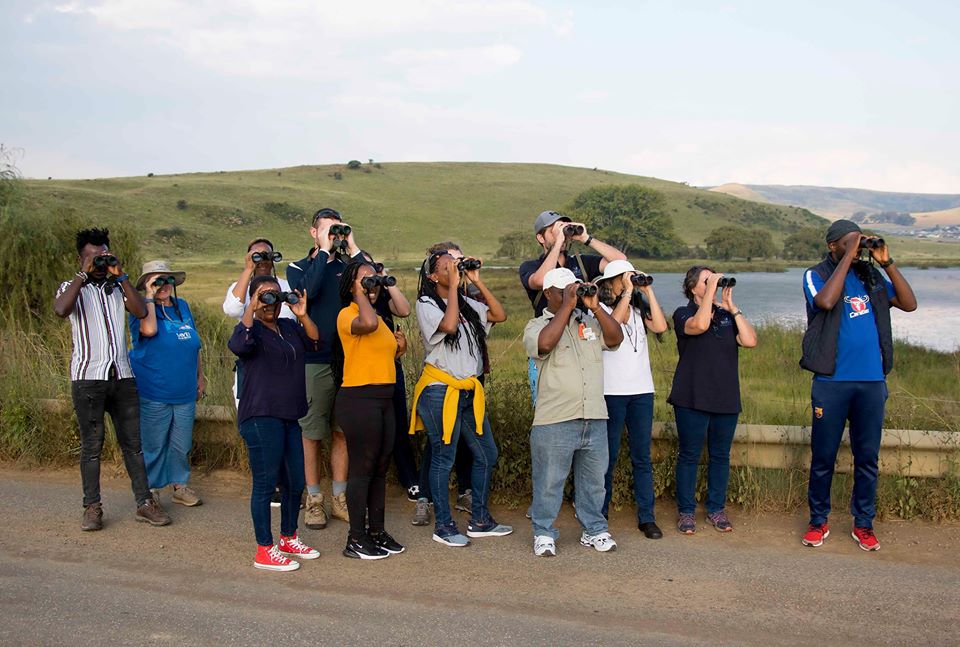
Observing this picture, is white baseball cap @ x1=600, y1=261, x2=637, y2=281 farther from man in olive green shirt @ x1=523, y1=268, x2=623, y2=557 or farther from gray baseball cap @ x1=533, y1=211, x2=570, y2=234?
gray baseball cap @ x1=533, y1=211, x2=570, y2=234

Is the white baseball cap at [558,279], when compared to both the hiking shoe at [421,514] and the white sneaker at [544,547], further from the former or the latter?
the hiking shoe at [421,514]

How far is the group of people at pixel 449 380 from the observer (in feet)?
17.7

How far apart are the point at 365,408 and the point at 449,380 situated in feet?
2.01

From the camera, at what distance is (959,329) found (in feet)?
68.8

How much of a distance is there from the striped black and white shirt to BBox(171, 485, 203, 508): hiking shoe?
0.99 m

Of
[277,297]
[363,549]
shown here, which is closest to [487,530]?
[363,549]

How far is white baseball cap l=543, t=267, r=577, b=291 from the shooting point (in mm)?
5492

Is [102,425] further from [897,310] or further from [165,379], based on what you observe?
[897,310]

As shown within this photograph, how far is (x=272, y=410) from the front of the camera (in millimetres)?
5219

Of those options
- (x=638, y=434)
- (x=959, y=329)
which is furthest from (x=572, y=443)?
(x=959, y=329)

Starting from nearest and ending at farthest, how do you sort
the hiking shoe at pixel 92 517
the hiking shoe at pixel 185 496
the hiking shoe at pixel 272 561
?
the hiking shoe at pixel 272 561 < the hiking shoe at pixel 92 517 < the hiking shoe at pixel 185 496

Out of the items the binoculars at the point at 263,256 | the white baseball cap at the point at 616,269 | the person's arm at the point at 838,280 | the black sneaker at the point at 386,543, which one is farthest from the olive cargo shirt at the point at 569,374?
the binoculars at the point at 263,256

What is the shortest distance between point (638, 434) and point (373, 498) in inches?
69.2

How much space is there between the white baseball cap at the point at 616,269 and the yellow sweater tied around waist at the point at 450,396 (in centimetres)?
110
